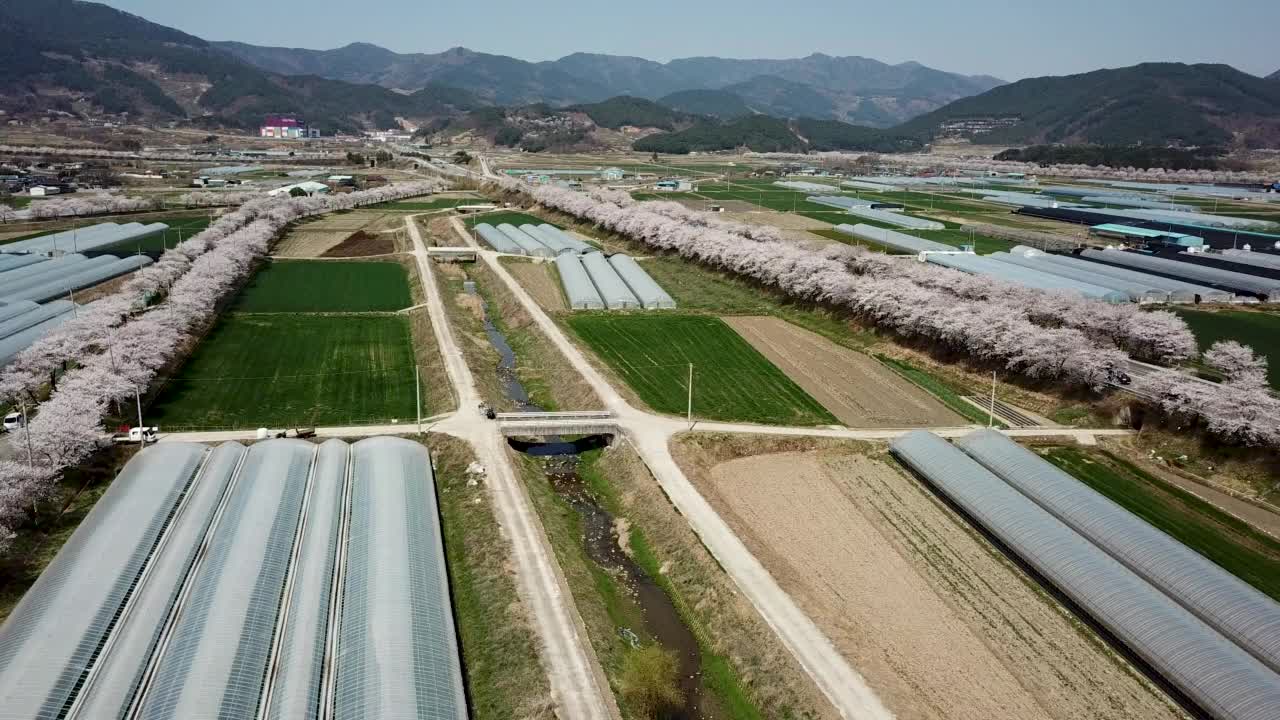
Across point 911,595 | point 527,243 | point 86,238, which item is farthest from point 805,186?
point 911,595

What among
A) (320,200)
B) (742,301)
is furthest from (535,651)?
(320,200)

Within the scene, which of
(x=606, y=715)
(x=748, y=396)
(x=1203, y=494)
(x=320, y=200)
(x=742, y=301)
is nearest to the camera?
(x=606, y=715)

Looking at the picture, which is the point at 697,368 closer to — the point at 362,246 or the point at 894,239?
the point at 894,239

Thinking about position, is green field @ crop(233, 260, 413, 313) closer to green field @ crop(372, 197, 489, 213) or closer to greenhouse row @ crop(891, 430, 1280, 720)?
green field @ crop(372, 197, 489, 213)

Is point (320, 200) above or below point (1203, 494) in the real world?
above

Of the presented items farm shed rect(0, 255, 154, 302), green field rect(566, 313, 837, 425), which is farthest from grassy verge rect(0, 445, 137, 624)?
farm shed rect(0, 255, 154, 302)

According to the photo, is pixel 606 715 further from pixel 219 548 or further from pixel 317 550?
pixel 219 548

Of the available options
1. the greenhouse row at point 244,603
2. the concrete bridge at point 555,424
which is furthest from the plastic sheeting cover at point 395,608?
the concrete bridge at point 555,424
